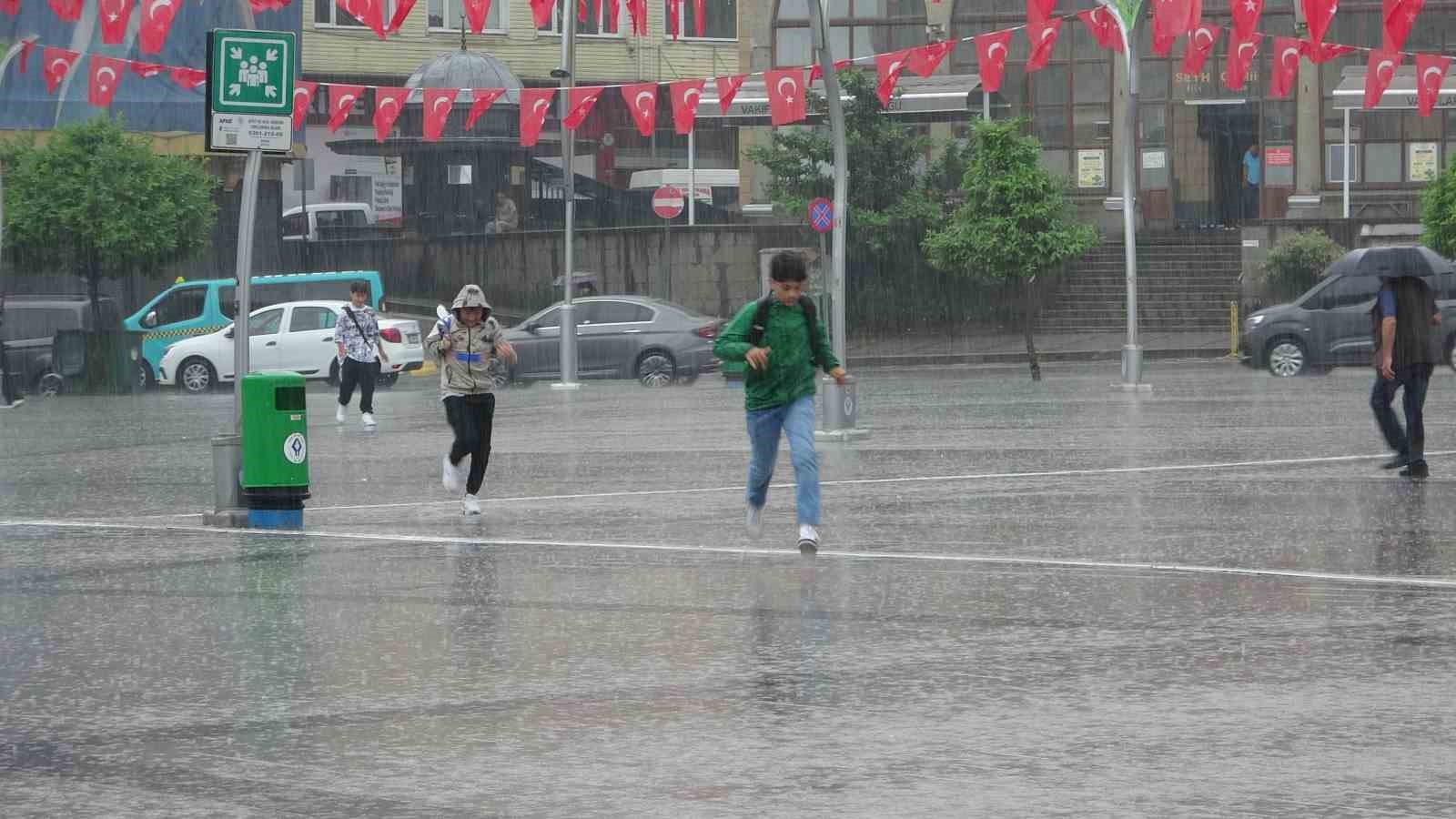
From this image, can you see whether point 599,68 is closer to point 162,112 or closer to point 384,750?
point 162,112

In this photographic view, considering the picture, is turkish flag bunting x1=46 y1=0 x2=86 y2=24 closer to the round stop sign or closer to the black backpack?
the black backpack

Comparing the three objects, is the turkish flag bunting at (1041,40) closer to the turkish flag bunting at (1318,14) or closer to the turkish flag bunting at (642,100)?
the turkish flag bunting at (642,100)

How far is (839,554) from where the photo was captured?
1126cm

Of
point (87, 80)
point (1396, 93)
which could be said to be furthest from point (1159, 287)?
point (87, 80)

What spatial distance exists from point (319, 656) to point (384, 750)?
189 cm

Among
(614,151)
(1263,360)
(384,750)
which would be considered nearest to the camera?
(384,750)

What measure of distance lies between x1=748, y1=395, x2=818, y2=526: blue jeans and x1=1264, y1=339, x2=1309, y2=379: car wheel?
22.1 metres

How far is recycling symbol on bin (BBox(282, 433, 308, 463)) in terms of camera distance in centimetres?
1325

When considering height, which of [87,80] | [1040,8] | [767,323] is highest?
[87,80]

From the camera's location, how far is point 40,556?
11.9m

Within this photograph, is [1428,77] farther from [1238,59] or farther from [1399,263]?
[1399,263]

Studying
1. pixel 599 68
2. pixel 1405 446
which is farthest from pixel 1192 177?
pixel 1405 446

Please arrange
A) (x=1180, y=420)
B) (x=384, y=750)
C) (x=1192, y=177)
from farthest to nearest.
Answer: (x=1192, y=177)
(x=1180, y=420)
(x=384, y=750)

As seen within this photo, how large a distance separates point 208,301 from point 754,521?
90.6 ft
